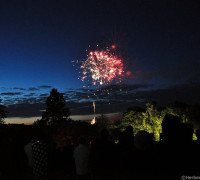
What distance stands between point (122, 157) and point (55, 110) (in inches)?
2012

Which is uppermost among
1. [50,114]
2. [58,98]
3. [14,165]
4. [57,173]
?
[58,98]

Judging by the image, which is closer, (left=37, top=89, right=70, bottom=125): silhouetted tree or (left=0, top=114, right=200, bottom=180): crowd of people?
(left=0, top=114, right=200, bottom=180): crowd of people

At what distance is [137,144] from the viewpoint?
4.45 m

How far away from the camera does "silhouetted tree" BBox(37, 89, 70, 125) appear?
53.4m

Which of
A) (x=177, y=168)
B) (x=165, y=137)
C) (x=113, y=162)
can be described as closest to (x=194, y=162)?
(x=177, y=168)

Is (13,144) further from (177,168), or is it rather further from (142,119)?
(142,119)

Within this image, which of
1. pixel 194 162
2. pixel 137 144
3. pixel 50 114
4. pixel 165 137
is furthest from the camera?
pixel 50 114

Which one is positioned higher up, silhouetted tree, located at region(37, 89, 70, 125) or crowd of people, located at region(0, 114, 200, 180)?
silhouetted tree, located at region(37, 89, 70, 125)

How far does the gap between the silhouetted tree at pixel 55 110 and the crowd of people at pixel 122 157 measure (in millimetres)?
47162

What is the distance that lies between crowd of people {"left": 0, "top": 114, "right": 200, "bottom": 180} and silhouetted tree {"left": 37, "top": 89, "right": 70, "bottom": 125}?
47.2m

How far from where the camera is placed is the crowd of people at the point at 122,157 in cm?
379

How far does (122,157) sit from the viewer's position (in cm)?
414

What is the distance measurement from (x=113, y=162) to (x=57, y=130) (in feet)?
93.1

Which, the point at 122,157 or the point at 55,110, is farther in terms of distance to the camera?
the point at 55,110
